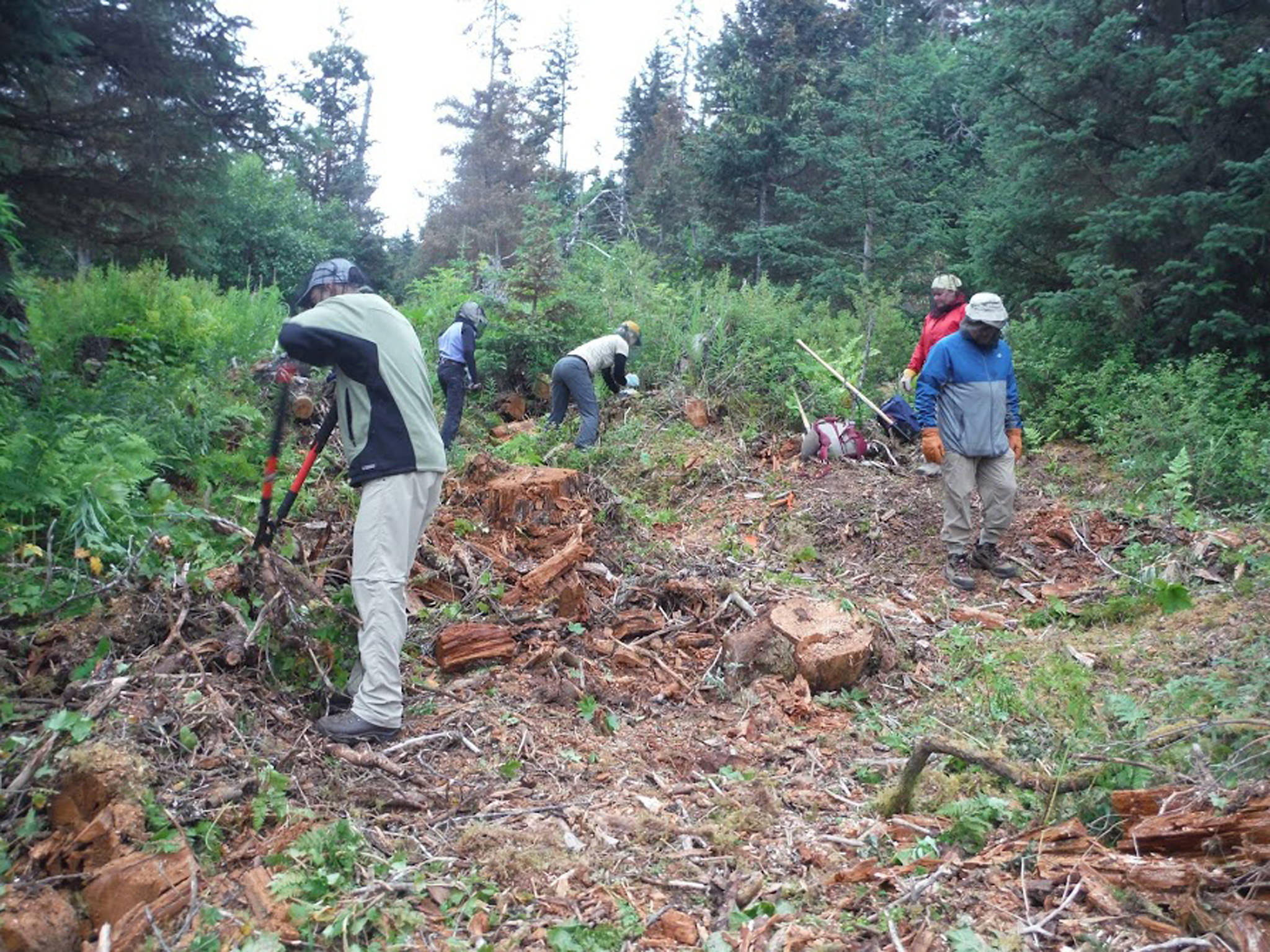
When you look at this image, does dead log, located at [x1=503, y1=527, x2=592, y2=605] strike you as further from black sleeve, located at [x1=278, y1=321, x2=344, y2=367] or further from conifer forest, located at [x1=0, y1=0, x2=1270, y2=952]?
black sleeve, located at [x1=278, y1=321, x2=344, y2=367]

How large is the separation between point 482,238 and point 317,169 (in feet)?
33.6

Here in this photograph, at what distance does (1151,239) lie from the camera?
1032 cm

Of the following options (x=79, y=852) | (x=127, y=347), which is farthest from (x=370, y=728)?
(x=127, y=347)

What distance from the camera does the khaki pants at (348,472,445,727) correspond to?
4.24 meters

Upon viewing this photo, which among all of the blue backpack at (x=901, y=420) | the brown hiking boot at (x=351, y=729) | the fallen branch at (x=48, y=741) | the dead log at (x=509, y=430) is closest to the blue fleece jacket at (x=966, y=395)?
the blue backpack at (x=901, y=420)

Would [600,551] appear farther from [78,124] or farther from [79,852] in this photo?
[78,124]

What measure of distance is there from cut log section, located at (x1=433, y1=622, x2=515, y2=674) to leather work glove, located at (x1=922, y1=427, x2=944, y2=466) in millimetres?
3450

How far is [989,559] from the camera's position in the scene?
7301 mm

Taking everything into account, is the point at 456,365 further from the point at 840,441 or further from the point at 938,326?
the point at 938,326

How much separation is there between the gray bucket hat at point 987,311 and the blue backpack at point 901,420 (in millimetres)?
3335

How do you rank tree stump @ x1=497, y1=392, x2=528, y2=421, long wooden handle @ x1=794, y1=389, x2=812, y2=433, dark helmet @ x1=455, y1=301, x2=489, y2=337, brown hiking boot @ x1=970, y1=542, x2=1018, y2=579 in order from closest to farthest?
brown hiking boot @ x1=970, y1=542, x2=1018, y2=579
dark helmet @ x1=455, y1=301, x2=489, y2=337
long wooden handle @ x1=794, y1=389, x2=812, y2=433
tree stump @ x1=497, y1=392, x2=528, y2=421

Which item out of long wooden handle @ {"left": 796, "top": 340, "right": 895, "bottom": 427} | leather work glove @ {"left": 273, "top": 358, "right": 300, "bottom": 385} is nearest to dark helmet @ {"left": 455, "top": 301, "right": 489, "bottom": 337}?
long wooden handle @ {"left": 796, "top": 340, "right": 895, "bottom": 427}

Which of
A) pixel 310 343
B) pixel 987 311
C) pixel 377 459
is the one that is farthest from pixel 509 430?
pixel 310 343

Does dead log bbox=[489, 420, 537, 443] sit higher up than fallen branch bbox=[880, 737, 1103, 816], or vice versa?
dead log bbox=[489, 420, 537, 443]
